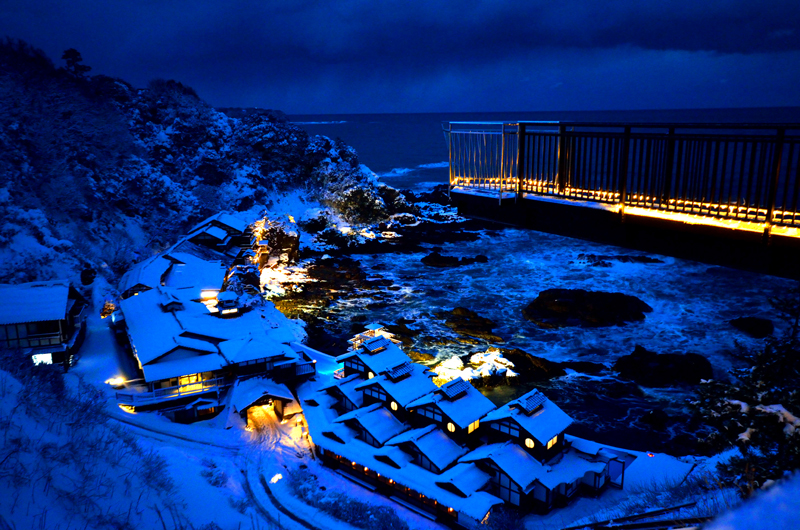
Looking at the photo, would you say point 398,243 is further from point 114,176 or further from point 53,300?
point 53,300

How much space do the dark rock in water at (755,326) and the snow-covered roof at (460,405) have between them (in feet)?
61.9

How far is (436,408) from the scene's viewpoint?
1705 cm

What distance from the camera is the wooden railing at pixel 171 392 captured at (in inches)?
732

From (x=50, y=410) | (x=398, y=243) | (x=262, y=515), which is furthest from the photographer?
(x=398, y=243)

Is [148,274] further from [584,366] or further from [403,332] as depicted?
[584,366]

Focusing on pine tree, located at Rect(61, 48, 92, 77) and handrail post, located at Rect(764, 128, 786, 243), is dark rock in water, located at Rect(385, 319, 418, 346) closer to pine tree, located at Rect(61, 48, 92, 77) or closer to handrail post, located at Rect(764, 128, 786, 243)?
handrail post, located at Rect(764, 128, 786, 243)

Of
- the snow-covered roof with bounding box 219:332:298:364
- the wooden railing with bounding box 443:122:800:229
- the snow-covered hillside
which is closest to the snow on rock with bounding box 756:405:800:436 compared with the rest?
the wooden railing with bounding box 443:122:800:229

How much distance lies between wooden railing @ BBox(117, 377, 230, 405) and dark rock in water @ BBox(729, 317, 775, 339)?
88.6ft

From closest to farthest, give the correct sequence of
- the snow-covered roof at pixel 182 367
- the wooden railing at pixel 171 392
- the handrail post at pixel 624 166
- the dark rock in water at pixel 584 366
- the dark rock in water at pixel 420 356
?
the handrail post at pixel 624 166 < the wooden railing at pixel 171 392 < the snow-covered roof at pixel 182 367 < the dark rock in water at pixel 584 366 < the dark rock in water at pixel 420 356

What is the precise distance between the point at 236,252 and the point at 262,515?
2663 cm

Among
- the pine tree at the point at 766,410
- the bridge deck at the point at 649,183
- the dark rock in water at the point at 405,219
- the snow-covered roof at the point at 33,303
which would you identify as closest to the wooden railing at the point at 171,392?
the snow-covered roof at the point at 33,303

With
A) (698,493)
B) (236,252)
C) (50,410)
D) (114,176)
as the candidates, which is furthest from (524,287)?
(114,176)

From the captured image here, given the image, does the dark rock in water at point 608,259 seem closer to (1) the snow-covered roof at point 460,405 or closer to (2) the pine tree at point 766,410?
(1) the snow-covered roof at point 460,405

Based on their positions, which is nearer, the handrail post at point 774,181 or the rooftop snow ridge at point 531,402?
the handrail post at point 774,181
